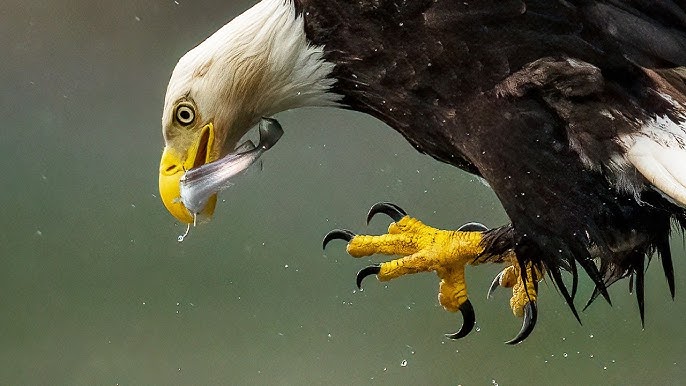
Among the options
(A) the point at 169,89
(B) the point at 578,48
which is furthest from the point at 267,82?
(B) the point at 578,48

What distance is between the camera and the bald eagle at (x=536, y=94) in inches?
94.7

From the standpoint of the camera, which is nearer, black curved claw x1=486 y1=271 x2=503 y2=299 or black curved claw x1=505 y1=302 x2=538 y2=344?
black curved claw x1=505 y1=302 x2=538 y2=344

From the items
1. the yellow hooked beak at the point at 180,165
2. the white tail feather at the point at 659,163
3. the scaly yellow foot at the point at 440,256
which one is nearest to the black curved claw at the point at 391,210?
the scaly yellow foot at the point at 440,256

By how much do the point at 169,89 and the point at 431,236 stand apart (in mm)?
618

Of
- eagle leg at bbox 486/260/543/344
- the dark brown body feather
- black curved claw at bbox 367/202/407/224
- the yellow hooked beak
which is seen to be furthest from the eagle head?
eagle leg at bbox 486/260/543/344

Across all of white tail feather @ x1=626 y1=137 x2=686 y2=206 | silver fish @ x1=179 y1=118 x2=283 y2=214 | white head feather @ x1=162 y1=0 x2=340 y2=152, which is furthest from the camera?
silver fish @ x1=179 y1=118 x2=283 y2=214

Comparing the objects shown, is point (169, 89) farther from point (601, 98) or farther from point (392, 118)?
point (601, 98)

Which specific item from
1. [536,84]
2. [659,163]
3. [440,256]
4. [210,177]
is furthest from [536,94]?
[210,177]

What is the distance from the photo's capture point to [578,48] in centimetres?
242

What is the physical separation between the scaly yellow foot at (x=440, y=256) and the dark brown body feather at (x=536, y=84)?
0.80ft

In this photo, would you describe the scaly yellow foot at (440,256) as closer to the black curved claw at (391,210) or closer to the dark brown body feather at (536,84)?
the black curved claw at (391,210)

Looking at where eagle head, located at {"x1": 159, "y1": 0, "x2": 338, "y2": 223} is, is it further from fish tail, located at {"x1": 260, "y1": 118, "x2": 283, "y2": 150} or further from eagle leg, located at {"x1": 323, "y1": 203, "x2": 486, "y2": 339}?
eagle leg, located at {"x1": 323, "y1": 203, "x2": 486, "y2": 339}

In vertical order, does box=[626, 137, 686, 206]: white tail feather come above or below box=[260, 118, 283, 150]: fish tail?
above

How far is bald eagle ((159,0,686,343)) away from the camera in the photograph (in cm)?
241
